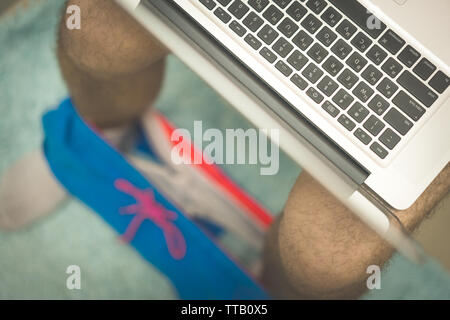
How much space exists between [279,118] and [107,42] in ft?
0.90

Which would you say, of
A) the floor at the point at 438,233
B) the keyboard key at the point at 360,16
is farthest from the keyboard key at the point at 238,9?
the floor at the point at 438,233

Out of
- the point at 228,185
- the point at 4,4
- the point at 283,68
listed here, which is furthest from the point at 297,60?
the point at 4,4

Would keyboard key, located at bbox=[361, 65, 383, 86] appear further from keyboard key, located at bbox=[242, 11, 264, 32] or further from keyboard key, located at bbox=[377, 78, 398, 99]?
keyboard key, located at bbox=[242, 11, 264, 32]

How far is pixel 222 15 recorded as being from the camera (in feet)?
1.85

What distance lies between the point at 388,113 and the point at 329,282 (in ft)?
0.80

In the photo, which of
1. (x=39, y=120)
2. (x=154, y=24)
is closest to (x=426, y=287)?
(x=154, y=24)

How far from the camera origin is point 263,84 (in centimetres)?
56

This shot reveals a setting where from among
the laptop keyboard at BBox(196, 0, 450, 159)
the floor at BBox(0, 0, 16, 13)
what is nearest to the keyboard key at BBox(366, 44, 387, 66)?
the laptop keyboard at BBox(196, 0, 450, 159)

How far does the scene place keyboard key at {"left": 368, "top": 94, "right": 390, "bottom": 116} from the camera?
1.81 feet

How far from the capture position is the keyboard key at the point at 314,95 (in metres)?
0.56

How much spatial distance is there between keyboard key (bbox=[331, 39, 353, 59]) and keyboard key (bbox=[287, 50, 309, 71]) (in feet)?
0.12

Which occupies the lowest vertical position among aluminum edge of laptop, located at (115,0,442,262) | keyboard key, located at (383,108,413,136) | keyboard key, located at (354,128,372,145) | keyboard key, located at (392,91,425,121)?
aluminum edge of laptop, located at (115,0,442,262)

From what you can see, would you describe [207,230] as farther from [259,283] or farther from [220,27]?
[220,27]

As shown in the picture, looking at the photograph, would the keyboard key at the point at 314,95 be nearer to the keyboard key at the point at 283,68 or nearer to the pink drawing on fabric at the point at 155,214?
the keyboard key at the point at 283,68
